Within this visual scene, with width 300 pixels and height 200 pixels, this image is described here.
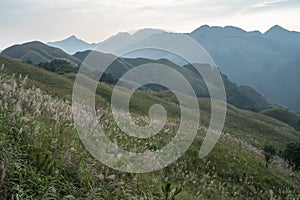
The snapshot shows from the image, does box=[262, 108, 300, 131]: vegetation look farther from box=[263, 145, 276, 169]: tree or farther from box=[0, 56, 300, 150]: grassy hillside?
box=[263, 145, 276, 169]: tree

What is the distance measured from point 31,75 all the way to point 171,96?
3069 centimetres

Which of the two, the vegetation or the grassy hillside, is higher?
the grassy hillside

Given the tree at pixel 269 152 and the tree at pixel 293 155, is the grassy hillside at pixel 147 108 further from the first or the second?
the tree at pixel 269 152

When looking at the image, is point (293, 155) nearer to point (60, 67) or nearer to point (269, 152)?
point (269, 152)

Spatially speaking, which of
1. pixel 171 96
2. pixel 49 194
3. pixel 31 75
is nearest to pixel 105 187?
pixel 49 194

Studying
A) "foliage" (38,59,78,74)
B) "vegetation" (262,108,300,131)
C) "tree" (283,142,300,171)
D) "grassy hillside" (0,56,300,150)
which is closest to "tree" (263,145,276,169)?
"tree" (283,142,300,171)

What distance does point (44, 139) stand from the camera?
624 cm

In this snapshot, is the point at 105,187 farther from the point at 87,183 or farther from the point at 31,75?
the point at 31,75

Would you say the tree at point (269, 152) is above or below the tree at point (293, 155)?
above

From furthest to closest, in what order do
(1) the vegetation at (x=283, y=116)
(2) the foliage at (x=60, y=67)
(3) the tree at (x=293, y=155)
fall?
(1) the vegetation at (x=283, y=116), (2) the foliage at (x=60, y=67), (3) the tree at (x=293, y=155)

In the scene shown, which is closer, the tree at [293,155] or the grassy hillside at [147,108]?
the tree at [293,155]

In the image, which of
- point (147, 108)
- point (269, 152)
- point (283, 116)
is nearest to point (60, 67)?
point (147, 108)

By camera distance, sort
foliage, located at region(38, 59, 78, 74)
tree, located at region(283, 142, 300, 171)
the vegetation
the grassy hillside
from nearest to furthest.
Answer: tree, located at region(283, 142, 300, 171), the grassy hillside, foliage, located at region(38, 59, 78, 74), the vegetation

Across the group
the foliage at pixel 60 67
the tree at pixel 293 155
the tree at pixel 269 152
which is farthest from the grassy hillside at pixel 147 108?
the tree at pixel 269 152
